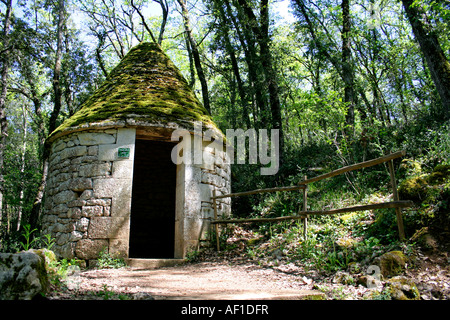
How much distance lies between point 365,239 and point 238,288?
1.78 meters

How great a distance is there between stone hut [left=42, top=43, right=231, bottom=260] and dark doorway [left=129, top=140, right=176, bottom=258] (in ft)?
7.10

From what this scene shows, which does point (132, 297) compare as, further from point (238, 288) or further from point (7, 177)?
point (7, 177)

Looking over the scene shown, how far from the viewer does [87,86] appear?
12266 mm

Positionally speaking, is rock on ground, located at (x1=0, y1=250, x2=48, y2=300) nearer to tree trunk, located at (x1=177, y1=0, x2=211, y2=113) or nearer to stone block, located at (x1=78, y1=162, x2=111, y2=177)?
stone block, located at (x1=78, y1=162, x2=111, y2=177)

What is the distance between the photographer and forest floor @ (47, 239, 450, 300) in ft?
8.27

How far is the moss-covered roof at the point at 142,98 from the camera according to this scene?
529cm

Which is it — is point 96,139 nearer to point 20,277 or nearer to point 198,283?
point 198,283

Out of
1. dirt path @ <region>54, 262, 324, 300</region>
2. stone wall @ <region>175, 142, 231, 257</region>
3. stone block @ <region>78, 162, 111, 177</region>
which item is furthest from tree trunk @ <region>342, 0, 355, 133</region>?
stone block @ <region>78, 162, 111, 177</region>

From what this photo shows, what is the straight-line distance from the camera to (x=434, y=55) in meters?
6.03

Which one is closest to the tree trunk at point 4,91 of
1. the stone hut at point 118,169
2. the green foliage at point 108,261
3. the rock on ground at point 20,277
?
the stone hut at point 118,169

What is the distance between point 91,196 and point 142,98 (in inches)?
82.0

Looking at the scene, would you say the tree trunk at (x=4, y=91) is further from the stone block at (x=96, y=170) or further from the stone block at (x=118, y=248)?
the stone block at (x=118, y=248)

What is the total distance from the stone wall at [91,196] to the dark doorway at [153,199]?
2.88 m
